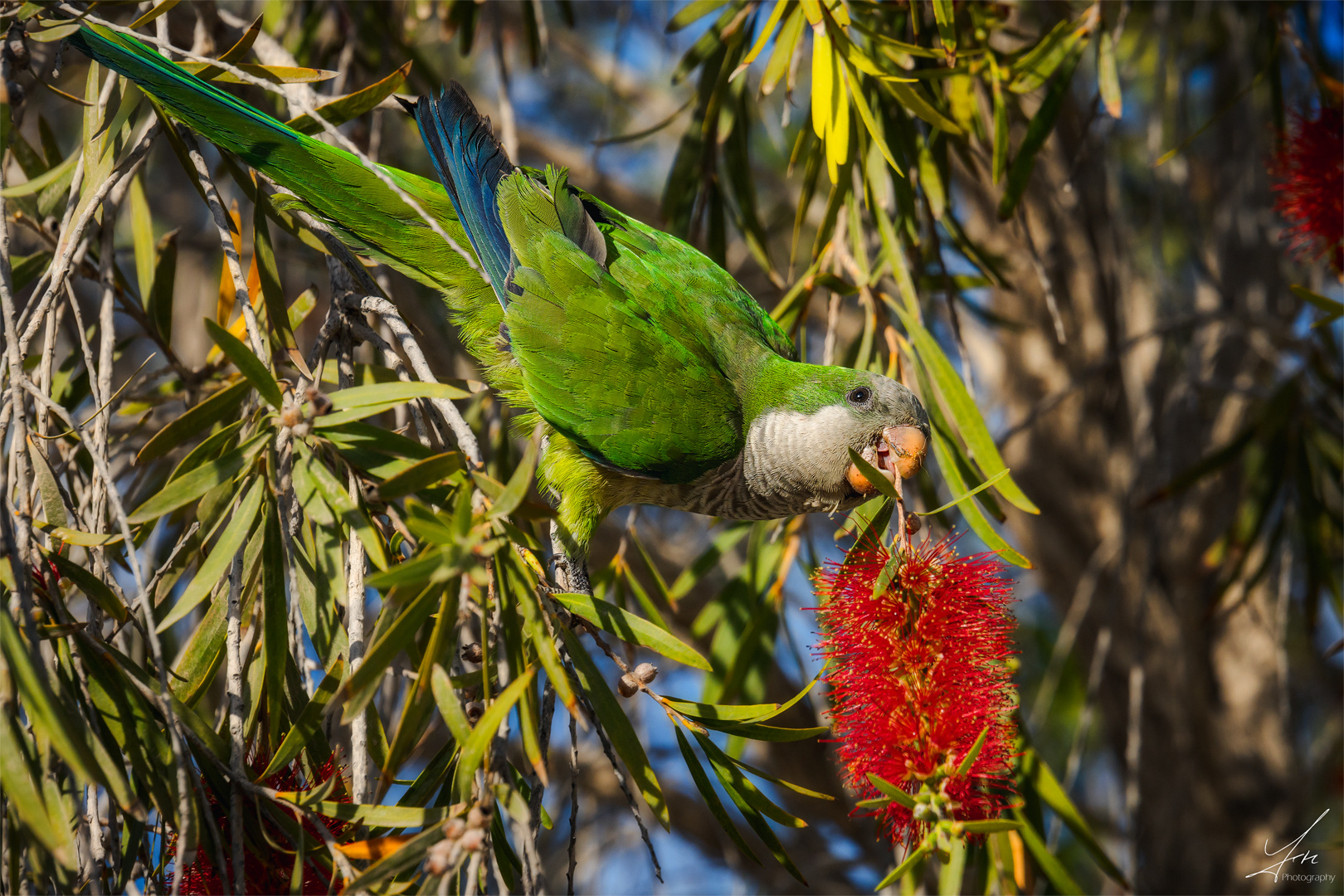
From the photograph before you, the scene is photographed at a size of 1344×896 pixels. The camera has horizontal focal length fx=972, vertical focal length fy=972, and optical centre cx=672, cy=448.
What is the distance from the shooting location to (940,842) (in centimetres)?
121

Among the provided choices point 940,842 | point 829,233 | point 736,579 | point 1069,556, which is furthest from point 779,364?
point 1069,556

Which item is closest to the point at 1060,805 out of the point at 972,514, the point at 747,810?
the point at 972,514

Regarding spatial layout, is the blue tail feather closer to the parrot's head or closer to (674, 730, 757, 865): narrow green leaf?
the parrot's head

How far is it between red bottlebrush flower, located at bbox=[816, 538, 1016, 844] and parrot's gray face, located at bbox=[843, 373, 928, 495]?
0.35 metres

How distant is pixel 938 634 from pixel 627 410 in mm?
744

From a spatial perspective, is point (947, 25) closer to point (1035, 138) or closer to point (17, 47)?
point (1035, 138)

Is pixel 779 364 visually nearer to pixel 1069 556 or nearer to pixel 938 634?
pixel 938 634

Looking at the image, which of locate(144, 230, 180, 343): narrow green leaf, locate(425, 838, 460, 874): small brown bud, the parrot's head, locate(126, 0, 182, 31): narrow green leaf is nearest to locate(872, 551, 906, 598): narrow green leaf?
the parrot's head

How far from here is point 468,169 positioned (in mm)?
1881

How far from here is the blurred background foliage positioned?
1.13 metres

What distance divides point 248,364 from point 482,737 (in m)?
0.50

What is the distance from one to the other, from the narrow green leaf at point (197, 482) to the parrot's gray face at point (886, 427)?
1.03 metres

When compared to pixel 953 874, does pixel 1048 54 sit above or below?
above

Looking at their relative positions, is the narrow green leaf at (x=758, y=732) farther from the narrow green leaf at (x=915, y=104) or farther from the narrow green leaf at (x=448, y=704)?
the narrow green leaf at (x=915, y=104)
